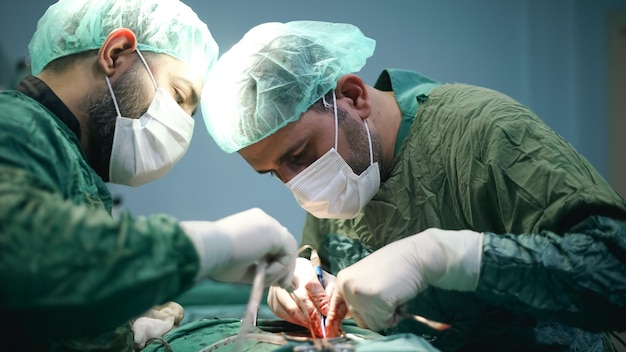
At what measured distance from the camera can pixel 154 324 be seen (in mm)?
2055

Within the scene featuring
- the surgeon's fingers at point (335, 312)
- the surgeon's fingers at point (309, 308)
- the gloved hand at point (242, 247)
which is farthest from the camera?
the surgeon's fingers at point (309, 308)

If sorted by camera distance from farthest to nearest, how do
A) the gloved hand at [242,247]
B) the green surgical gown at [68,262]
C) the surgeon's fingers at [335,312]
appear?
the surgeon's fingers at [335,312], the gloved hand at [242,247], the green surgical gown at [68,262]

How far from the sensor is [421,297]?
73.5 inches

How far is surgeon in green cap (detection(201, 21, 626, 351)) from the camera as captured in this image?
1530mm

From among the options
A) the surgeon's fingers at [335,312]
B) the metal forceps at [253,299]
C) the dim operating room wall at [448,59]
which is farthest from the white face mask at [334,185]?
the dim operating room wall at [448,59]

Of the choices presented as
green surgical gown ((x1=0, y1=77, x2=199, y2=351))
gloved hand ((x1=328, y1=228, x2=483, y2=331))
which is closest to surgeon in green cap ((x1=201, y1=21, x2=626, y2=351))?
gloved hand ((x1=328, y1=228, x2=483, y2=331))

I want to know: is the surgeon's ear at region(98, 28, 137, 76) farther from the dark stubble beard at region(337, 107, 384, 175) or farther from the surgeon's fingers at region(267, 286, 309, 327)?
the surgeon's fingers at region(267, 286, 309, 327)

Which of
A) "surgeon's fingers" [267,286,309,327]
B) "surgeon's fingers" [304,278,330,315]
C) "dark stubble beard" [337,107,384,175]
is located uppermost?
"dark stubble beard" [337,107,384,175]

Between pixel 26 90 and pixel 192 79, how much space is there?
527mm

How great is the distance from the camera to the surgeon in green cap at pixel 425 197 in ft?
5.02

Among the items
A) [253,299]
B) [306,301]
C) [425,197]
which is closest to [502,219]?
[425,197]

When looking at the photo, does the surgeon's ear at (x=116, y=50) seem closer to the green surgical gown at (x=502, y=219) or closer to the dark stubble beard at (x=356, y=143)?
the dark stubble beard at (x=356, y=143)

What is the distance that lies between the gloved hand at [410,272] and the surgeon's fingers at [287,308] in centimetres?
39

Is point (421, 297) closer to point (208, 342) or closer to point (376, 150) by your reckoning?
point (376, 150)
